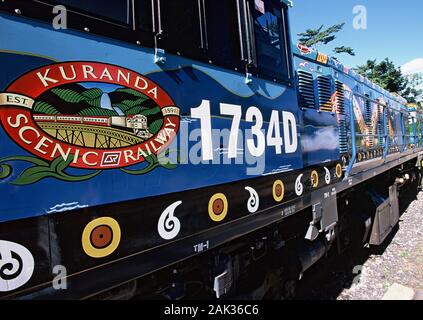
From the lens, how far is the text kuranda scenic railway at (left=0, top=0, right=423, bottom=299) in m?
1.28

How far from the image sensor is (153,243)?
1735 mm

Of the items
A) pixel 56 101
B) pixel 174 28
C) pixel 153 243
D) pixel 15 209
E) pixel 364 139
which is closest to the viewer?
pixel 15 209

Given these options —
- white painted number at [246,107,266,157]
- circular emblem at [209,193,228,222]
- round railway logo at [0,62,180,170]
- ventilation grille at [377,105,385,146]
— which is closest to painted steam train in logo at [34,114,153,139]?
round railway logo at [0,62,180,170]

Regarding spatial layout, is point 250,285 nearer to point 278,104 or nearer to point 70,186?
point 278,104

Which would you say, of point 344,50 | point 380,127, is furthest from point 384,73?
point 380,127

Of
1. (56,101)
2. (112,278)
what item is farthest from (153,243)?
(56,101)

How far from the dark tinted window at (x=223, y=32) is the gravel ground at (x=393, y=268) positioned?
11.9 feet

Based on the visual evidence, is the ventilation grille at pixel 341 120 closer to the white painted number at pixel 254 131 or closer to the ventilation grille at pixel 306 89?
the ventilation grille at pixel 306 89

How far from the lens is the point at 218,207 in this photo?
220cm

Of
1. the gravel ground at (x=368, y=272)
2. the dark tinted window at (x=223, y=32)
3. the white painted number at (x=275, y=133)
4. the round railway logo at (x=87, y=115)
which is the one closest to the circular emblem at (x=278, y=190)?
the white painted number at (x=275, y=133)

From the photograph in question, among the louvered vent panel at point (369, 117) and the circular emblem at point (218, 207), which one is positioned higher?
the louvered vent panel at point (369, 117)

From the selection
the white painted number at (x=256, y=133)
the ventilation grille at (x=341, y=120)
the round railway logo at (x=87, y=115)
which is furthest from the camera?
the ventilation grille at (x=341, y=120)

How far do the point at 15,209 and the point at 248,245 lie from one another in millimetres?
1979

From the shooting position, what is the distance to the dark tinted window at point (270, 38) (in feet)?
8.88
